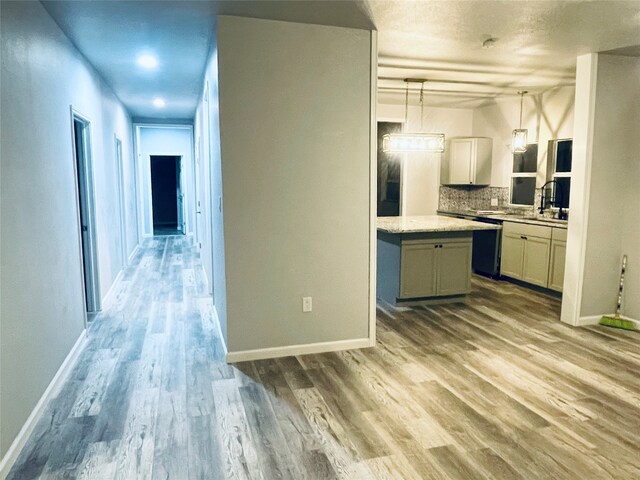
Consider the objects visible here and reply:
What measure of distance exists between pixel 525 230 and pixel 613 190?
4.88 feet

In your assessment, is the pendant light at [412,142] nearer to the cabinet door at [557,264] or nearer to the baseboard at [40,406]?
the cabinet door at [557,264]

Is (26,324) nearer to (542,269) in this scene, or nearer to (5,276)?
(5,276)

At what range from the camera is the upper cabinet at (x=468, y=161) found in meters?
7.08

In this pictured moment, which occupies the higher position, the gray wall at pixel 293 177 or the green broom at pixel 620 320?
the gray wall at pixel 293 177

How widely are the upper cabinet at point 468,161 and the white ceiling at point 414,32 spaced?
1.63 meters

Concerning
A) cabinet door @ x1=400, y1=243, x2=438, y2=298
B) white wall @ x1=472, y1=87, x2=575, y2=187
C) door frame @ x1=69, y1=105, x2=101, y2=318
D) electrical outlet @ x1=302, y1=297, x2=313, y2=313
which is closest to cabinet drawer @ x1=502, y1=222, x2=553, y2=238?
white wall @ x1=472, y1=87, x2=575, y2=187

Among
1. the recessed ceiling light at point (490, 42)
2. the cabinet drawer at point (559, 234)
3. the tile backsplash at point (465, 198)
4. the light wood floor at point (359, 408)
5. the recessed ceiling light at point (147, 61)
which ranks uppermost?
the recessed ceiling light at point (147, 61)

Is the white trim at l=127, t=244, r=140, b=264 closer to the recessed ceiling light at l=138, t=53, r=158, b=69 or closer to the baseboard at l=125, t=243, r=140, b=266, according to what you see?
the baseboard at l=125, t=243, r=140, b=266

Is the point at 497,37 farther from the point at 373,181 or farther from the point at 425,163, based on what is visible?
the point at 425,163

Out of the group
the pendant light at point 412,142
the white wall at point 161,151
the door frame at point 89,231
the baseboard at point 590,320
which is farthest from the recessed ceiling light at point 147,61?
the white wall at point 161,151

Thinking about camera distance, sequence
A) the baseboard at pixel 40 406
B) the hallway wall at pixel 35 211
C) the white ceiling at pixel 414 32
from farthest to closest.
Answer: the white ceiling at pixel 414 32, the hallway wall at pixel 35 211, the baseboard at pixel 40 406

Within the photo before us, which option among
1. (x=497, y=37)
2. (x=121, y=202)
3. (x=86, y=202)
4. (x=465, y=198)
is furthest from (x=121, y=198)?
(x=497, y=37)

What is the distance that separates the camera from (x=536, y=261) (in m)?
5.61

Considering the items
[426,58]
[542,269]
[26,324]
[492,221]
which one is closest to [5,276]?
[26,324]
